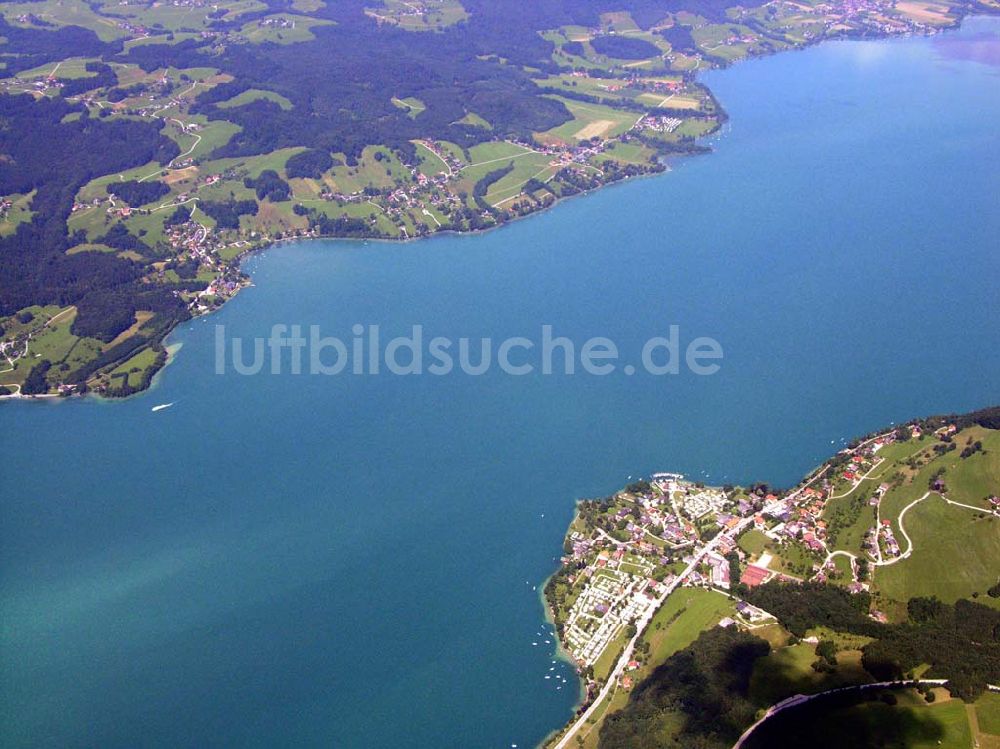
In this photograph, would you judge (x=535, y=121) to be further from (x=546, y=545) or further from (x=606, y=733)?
(x=606, y=733)

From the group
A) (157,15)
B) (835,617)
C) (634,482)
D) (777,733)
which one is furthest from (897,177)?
(157,15)

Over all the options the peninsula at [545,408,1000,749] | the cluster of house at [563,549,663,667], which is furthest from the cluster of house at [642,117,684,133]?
the cluster of house at [563,549,663,667]

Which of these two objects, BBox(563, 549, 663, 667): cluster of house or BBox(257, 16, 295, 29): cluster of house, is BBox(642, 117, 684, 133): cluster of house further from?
BBox(563, 549, 663, 667): cluster of house

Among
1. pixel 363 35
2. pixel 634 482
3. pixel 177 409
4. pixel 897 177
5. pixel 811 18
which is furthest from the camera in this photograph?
pixel 811 18

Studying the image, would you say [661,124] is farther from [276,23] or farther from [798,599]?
[798,599]

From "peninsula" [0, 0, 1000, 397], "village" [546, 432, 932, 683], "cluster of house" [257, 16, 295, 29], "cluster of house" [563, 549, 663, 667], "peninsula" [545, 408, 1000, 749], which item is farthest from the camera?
"cluster of house" [257, 16, 295, 29]
